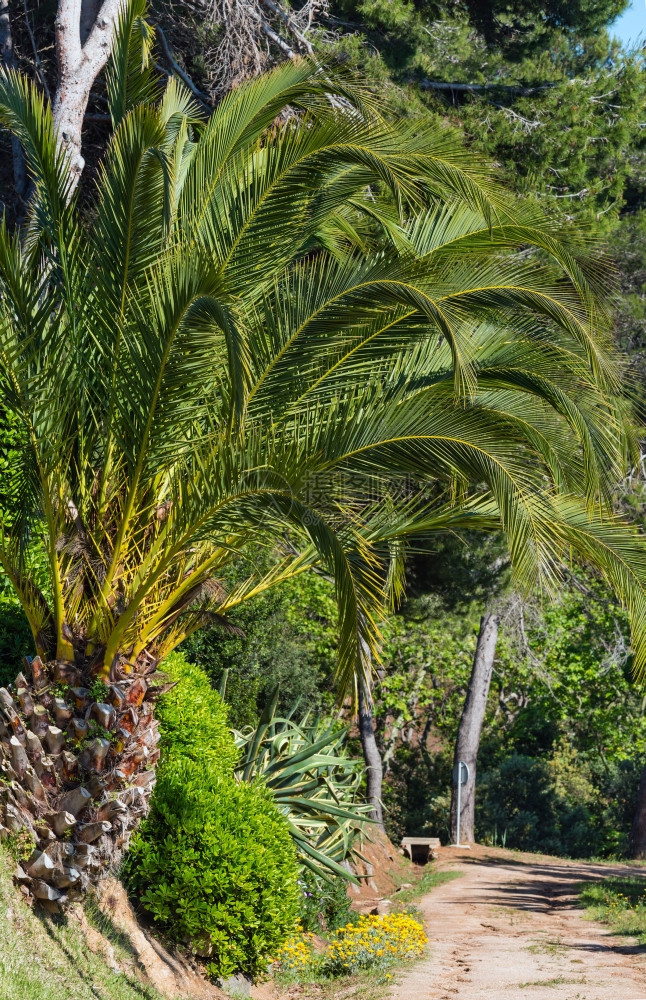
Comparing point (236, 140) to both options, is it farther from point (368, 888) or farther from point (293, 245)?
point (368, 888)

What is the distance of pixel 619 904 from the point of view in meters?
10.4

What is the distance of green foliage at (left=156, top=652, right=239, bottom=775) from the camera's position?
7.20 meters

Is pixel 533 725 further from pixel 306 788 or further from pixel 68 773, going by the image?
pixel 68 773

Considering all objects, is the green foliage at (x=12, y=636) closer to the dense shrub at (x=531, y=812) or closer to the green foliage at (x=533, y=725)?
the green foliage at (x=533, y=725)

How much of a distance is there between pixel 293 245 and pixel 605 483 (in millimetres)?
2284

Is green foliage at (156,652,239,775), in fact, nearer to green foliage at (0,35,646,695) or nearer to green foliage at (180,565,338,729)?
green foliage at (0,35,646,695)

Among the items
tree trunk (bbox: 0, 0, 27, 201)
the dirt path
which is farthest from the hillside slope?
tree trunk (bbox: 0, 0, 27, 201)

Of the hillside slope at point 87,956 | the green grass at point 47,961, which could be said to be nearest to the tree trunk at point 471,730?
the hillside slope at point 87,956

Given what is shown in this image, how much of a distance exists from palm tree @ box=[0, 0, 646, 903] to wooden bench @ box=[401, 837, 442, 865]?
9.16 m

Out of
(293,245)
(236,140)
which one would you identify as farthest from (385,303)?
(236,140)

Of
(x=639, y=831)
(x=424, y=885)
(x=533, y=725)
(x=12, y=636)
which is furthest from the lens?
(x=533, y=725)

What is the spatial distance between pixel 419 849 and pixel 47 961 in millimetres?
10268

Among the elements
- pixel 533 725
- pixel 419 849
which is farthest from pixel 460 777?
pixel 533 725

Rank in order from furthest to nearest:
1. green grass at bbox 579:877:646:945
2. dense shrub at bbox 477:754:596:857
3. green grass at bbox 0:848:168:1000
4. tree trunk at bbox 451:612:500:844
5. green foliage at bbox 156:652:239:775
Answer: dense shrub at bbox 477:754:596:857, tree trunk at bbox 451:612:500:844, green grass at bbox 579:877:646:945, green foliage at bbox 156:652:239:775, green grass at bbox 0:848:168:1000
